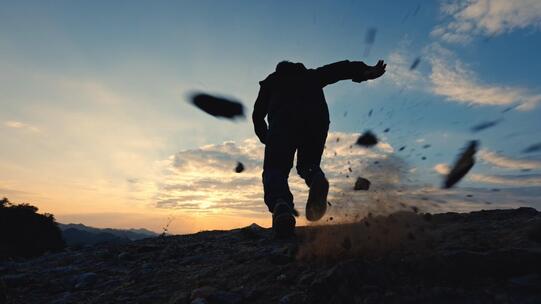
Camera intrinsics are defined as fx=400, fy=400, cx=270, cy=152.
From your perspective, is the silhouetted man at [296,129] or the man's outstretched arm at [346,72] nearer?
the silhouetted man at [296,129]

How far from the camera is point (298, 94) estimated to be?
403cm

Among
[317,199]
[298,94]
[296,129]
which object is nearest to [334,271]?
[317,199]

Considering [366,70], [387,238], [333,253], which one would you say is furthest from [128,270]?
[366,70]

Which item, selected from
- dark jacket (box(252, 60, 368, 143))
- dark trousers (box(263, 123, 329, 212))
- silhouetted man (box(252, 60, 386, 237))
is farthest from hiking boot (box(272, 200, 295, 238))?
dark jacket (box(252, 60, 368, 143))

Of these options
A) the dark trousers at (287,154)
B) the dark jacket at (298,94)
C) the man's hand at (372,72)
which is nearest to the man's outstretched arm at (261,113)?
the dark jacket at (298,94)

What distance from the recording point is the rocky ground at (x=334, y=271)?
6.79 feet

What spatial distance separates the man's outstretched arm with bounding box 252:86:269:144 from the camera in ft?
14.6

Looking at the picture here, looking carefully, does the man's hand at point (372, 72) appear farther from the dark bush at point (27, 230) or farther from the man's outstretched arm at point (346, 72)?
the dark bush at point (27, 230)

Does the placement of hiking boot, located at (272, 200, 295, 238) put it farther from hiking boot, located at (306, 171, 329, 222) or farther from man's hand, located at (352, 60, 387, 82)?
man's hand, located at (352, 60, 387, 82)

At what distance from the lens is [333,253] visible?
2.71m

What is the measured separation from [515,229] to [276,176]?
6.57ft

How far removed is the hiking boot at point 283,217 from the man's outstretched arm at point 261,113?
121cm

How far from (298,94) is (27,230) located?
Result: 10.9m

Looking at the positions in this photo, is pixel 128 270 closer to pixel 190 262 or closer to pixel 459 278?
pixel 190 262
